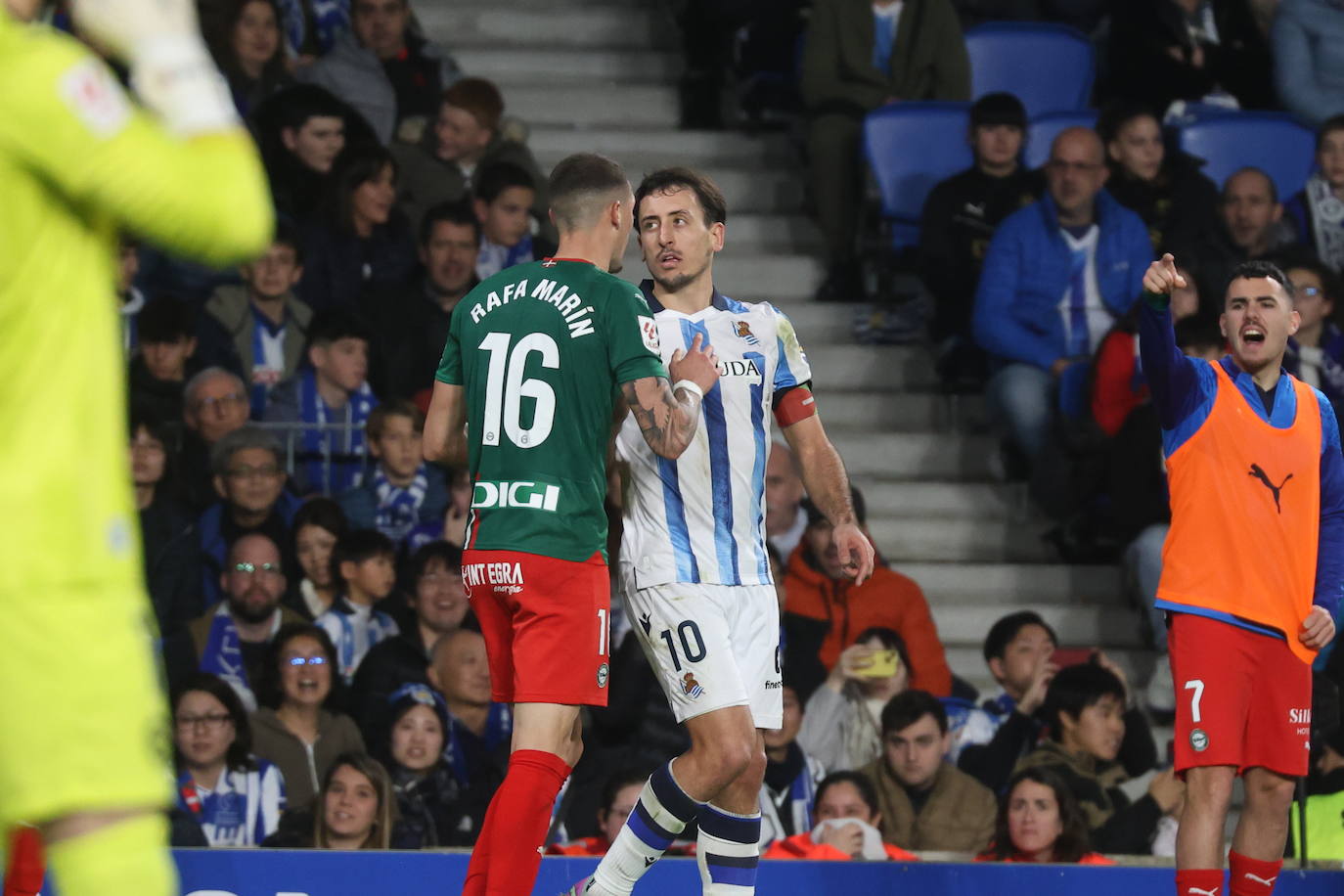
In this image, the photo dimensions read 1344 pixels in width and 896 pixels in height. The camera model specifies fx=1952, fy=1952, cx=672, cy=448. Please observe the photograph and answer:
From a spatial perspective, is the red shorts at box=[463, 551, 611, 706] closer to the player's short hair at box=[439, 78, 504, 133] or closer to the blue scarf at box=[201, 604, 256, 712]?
the blue scarf at box=[201, 604, 256, 712]

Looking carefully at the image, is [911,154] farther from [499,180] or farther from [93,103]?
[93,103]

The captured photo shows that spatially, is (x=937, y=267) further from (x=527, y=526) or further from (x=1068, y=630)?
(x=527, y=526)

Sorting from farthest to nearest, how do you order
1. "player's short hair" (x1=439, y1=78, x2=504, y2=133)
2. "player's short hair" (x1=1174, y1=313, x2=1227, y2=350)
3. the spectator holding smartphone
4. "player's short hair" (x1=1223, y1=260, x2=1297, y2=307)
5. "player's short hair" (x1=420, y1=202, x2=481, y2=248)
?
"player's short hair" (x1=439, y1=78, x2=504, y2=133) → "player's short hair" (x1=420, y1=202, x2=481, y2=248) → "player's short hair" (x1=1174, y1=313, x2=1227, y2=350) → the spectator holding smartphone → "player's short hair" (x1=1223, y1=260, x2=1297, y2=307)

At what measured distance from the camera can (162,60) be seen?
9.58 ft

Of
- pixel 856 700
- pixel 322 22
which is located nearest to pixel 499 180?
pixel 322 22

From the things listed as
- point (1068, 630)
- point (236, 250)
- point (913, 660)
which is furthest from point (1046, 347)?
point (236, 250)

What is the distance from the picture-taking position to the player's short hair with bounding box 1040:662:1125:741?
25.7 feet

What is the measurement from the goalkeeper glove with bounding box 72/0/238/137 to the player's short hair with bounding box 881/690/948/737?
509 centimetres

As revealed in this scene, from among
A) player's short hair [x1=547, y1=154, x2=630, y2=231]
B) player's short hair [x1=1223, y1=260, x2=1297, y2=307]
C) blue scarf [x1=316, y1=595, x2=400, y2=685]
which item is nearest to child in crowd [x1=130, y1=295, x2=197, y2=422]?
blue scarf [x1=316, y1=595, x2=400, y2=685]

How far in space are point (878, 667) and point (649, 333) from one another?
11.3 feet

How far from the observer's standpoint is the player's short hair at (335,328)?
908 cm

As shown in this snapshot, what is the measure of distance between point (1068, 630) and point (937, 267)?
203cm

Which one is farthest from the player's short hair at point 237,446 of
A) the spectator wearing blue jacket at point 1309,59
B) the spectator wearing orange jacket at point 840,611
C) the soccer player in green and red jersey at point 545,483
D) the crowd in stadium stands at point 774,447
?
the spectator wearing blue jacket at point 1309,59

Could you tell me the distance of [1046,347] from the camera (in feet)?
31.9
